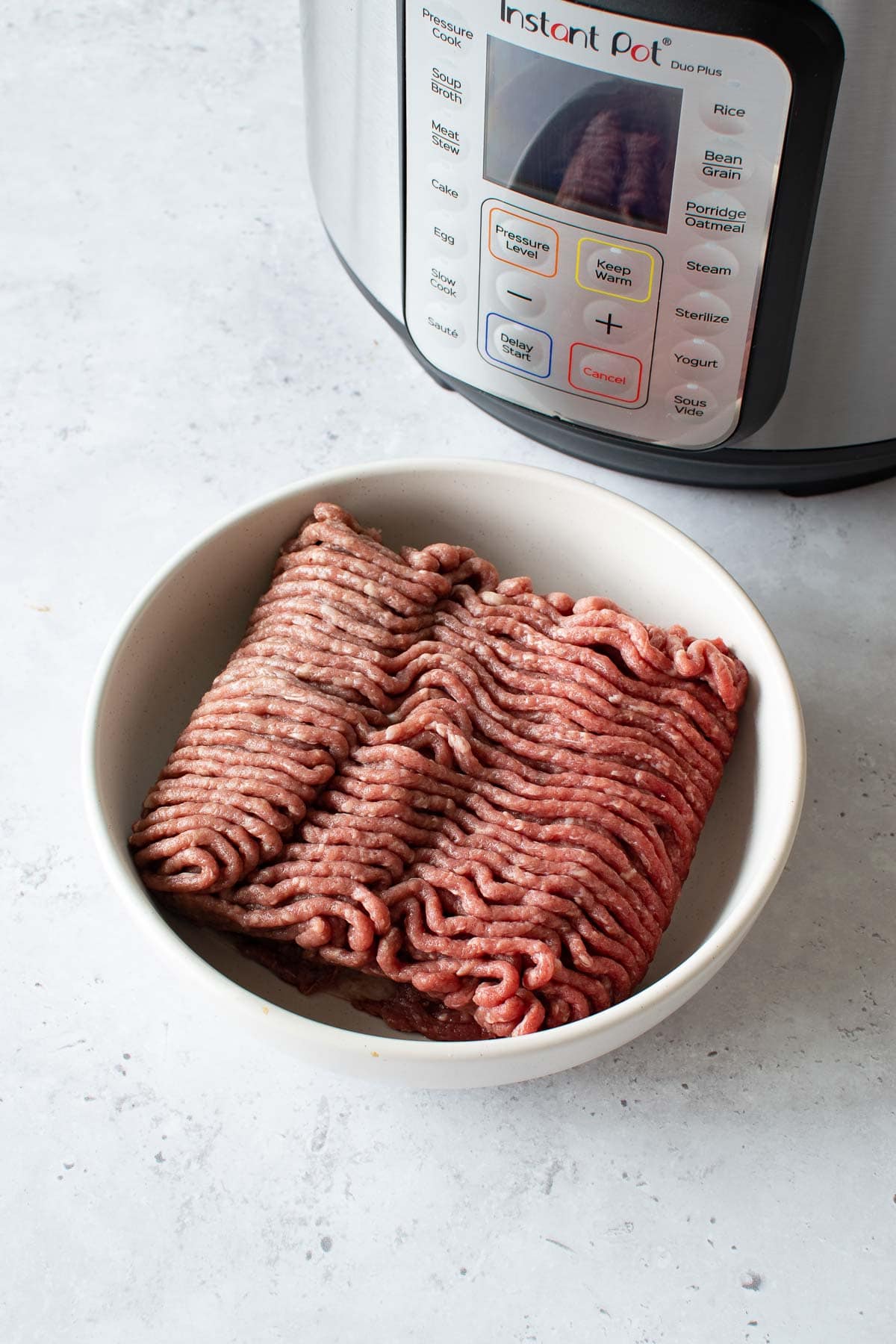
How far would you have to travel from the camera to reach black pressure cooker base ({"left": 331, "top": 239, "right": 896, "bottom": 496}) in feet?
3.43

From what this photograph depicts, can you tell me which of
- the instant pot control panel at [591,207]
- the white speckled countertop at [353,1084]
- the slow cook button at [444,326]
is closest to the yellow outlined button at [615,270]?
the instant pot control panel at [591,207]

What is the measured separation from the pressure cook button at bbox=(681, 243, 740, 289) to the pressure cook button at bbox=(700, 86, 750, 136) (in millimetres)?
76

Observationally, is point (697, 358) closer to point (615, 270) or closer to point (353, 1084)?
point (615, 270)

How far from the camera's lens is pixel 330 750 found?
890 mm

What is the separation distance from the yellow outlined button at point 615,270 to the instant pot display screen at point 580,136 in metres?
0.02

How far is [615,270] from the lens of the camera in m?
0.92

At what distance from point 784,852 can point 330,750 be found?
270 mm

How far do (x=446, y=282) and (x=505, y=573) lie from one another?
0.68 feet

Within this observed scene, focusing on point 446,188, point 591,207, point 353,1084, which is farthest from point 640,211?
point 353,1084

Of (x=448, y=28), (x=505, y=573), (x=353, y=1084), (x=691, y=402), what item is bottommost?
(x=353, y=1084)

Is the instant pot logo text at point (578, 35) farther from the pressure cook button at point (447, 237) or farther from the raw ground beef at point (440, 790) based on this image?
the raw ground beef at point (440, 790)

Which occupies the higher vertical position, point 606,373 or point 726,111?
point 726,111

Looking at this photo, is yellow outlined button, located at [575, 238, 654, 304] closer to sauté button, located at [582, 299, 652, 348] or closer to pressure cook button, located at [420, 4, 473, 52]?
sauté button, located at [582, 299, 652, 348]

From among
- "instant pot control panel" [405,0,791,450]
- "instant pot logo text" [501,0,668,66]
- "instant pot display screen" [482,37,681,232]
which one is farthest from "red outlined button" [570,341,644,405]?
"instant pot logo text" [501,0,668,66]
